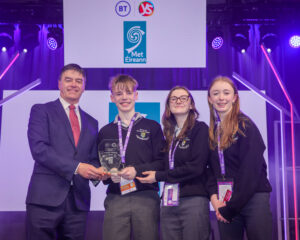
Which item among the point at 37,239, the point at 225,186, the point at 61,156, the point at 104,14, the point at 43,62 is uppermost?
the point at 104,14

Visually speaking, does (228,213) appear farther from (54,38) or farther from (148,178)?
(54,38)

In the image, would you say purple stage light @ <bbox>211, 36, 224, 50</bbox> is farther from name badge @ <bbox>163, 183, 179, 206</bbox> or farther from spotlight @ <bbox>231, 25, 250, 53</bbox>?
name badge @ <bbox>163, 183, 179, 206</bbox>

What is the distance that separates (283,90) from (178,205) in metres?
3.02

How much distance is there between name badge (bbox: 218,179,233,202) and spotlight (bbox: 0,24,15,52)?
12.5 feet

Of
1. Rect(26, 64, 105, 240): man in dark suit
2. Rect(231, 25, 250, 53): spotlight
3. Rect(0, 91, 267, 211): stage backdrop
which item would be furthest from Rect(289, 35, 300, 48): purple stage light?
Rect(26, 64, 105, 240): man in dark suit

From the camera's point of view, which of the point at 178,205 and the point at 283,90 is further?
the point at 283,90

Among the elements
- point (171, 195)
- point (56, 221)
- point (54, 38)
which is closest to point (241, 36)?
point (54, 38)

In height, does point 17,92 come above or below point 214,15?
below

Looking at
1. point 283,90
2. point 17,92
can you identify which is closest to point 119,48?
point 17,92

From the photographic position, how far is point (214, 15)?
4.76 metres

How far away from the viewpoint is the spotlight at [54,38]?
15.3 ft

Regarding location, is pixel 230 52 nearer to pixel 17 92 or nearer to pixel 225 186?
pixel 225 186

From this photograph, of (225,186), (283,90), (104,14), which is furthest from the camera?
(283,90)

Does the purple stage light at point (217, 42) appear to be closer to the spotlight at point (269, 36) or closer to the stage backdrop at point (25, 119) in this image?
the spotlight at point (269, 36)
